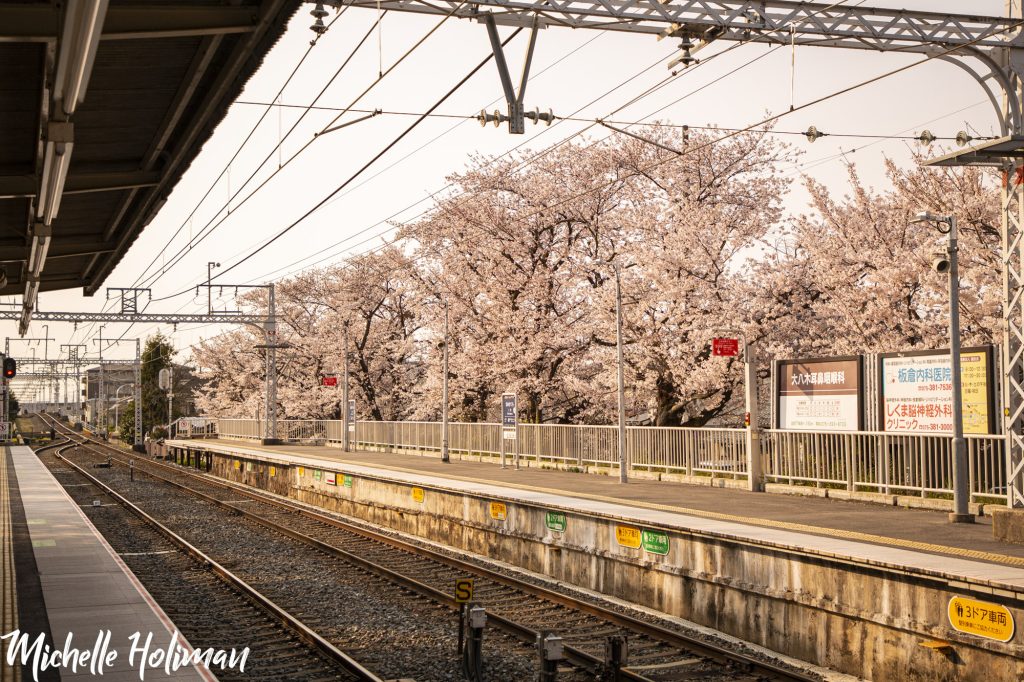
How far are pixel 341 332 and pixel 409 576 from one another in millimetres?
38707

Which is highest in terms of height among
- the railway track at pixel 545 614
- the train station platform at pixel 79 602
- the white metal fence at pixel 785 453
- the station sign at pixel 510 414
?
the station sign at pixel 510 414

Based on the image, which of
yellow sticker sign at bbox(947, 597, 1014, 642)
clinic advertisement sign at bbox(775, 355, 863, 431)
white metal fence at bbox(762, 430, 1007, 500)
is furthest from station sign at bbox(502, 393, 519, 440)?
yellow sticker sign at bbox(947, 597, 1014, 642)

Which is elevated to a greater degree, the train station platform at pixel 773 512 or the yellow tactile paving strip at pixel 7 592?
the train station platform at pixel 773 512

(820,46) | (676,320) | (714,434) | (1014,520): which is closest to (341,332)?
(676,320)

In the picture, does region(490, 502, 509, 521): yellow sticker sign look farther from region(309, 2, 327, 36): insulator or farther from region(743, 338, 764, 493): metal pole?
region(309, 2, 327, 36): insulator

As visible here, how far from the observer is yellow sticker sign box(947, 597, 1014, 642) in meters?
10.1

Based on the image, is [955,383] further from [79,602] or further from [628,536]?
[79,602]

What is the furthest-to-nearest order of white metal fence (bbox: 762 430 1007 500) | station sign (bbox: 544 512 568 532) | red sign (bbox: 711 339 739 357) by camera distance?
1. red sign (bbox: 711 339 739 357)
2. station sign (bbox: 544 512 568 532)
3. white metal fence (bbox: 762 430 1007 500)

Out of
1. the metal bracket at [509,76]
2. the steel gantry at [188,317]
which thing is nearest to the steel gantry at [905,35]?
the metal bracket at [509,76]

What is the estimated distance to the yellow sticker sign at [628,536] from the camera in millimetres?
16584

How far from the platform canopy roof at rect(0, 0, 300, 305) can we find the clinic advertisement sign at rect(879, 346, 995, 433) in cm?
1359

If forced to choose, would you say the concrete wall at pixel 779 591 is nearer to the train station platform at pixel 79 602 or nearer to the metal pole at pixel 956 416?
the metal pole at pixel 956 416

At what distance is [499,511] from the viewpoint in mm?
21438

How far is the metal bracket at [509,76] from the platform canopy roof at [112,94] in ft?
14.0
